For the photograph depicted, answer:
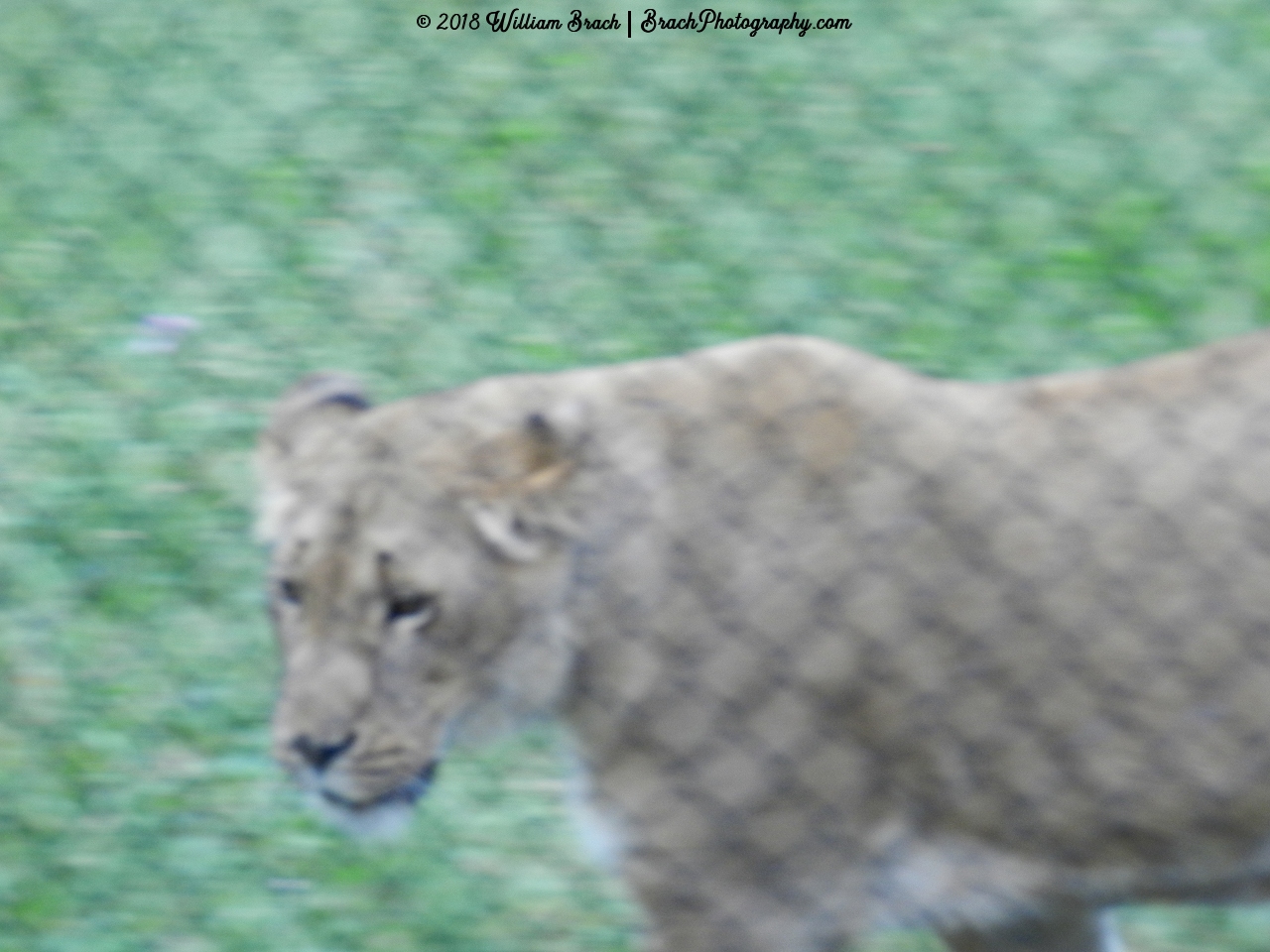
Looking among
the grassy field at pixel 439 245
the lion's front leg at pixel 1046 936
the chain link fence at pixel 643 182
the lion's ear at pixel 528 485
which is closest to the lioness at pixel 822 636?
the lion's ear at pixel 528 485

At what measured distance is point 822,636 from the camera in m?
2.63

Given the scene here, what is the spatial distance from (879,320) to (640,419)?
1.51 m

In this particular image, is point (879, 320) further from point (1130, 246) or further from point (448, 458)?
point (448, 458)

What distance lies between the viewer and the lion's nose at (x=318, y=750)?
8.46 feet

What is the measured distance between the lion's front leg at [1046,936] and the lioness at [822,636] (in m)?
0.12

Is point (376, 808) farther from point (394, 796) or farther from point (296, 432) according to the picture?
point (296, 432)

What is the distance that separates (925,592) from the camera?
2615 mm

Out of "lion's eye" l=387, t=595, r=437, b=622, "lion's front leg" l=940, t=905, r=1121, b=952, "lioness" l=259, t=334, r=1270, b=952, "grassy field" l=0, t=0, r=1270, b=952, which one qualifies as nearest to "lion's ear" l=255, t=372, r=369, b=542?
"lioness" l=259, t=334, r=1270, b=952

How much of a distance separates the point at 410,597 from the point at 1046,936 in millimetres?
1061

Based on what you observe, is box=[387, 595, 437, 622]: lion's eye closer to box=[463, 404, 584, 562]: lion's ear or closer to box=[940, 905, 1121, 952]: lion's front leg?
box=[463, 404, 584, 562]: lion's ear

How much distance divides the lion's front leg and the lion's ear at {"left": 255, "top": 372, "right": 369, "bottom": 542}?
1.12 meters

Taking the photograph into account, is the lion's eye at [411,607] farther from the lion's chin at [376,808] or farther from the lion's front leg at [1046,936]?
the lion's front leg at [1046,936]

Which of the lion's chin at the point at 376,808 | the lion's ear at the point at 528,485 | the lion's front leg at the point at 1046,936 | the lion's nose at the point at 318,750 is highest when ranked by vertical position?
the lion's ear at the point at 528,485

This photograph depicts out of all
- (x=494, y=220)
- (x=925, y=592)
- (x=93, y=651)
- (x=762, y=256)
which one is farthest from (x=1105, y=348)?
(x=93, y=651)
